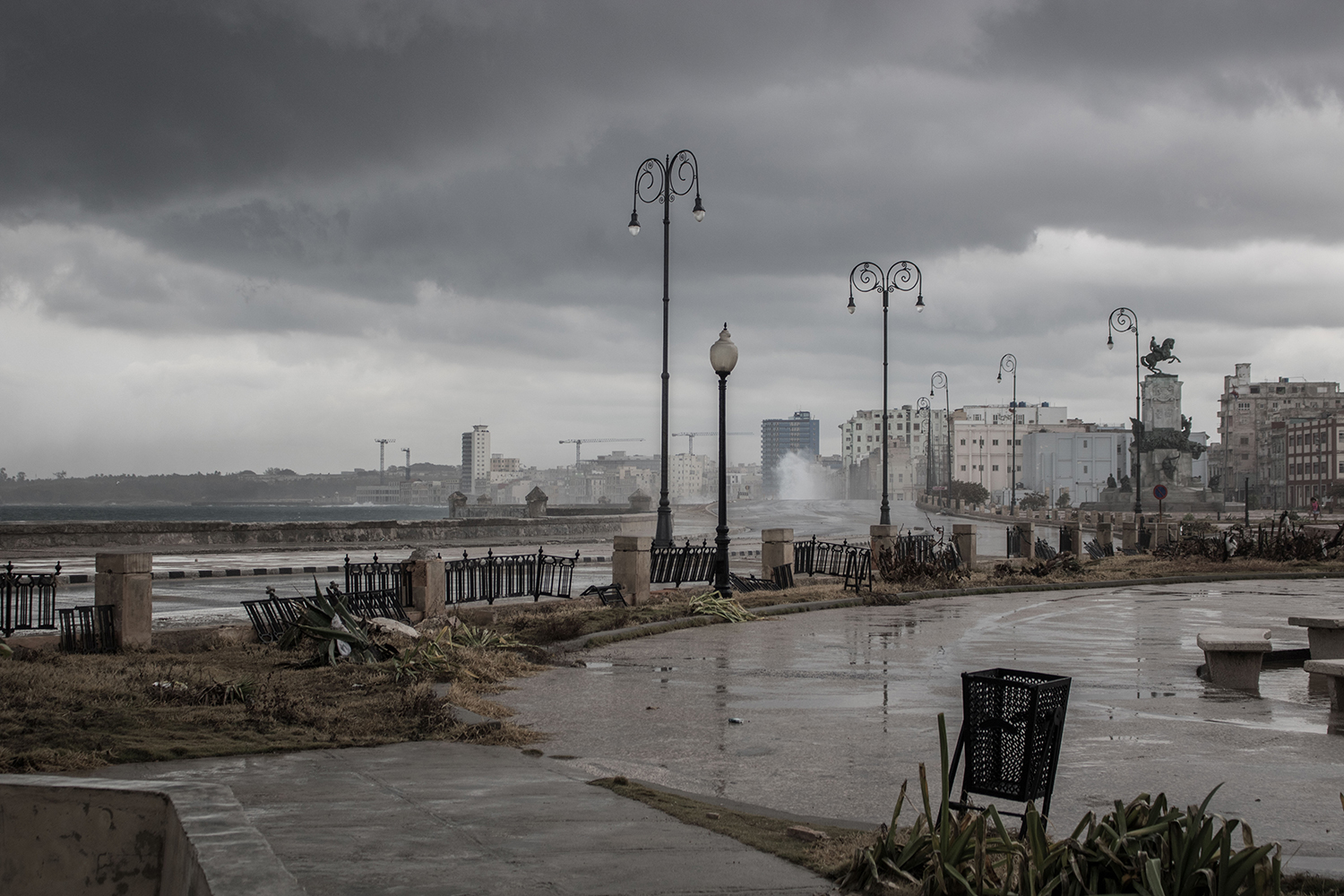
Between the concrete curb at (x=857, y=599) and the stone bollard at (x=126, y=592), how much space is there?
4.68m

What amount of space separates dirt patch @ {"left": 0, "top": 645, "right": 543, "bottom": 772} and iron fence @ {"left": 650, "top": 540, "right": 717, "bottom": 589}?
1072 cm

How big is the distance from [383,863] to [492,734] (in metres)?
3.53

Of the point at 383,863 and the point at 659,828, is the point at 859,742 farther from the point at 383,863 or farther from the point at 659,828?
the point at 383,863

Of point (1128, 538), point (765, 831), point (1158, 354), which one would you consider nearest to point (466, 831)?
point (765, 831)

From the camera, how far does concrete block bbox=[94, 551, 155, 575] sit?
1291 centimetres

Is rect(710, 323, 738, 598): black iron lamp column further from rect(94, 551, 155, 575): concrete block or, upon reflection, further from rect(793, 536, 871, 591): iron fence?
rect(94, 551, 155, 575): concrete block

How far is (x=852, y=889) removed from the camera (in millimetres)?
4742

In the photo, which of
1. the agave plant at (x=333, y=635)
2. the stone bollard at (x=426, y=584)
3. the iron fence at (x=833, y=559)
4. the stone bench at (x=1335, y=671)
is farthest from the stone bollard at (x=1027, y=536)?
the agave plant at (x=333, y=635)

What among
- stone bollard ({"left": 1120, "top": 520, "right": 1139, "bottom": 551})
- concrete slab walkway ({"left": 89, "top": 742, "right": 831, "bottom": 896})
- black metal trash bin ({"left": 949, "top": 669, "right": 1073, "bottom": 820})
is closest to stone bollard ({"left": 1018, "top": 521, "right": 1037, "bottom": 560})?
stone bollard ({"left": 1120, "top": 520, "right": 1139, "bottom": 551})

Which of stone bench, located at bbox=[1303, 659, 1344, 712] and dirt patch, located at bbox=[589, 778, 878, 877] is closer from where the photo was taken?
dirt patch, located at bbox=[589, 778, 878, 877]

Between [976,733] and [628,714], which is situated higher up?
[976,733]

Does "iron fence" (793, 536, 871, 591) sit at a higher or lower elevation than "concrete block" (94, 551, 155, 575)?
lower

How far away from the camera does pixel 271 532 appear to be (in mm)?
41156

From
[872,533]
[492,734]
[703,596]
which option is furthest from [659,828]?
[872,533]
